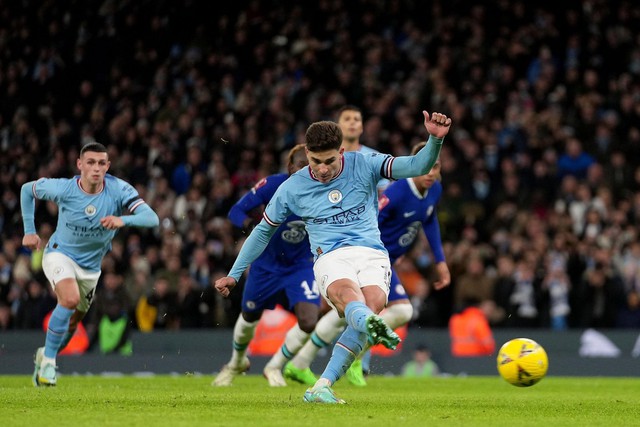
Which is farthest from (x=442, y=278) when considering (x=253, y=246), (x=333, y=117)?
(x=333, y=117)

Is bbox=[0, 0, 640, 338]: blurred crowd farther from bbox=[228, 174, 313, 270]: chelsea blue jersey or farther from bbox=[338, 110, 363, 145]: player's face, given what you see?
bbox=[228, 174, 313, 270]: chelsea blue jersey

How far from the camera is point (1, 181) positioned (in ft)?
70.7

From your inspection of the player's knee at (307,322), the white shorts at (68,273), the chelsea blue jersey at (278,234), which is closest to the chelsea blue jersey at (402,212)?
the chelsea blue jersey at (278,234)

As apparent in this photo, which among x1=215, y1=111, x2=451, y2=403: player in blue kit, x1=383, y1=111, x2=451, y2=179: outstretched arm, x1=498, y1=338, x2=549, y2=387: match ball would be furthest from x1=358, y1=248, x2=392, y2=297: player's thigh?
x1=498, y1=338, x2=549, y2=387: match ball

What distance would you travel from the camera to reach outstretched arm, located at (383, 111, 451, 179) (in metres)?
7.88

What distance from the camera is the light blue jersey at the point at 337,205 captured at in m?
8.61

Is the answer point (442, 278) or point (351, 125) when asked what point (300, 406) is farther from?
point (351, 125)

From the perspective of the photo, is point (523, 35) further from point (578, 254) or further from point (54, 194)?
point (54, 194)

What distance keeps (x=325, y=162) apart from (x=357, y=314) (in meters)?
1.19

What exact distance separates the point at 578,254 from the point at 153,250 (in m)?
6.95

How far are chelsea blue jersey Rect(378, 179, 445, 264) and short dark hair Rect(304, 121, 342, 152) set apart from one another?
3.87m

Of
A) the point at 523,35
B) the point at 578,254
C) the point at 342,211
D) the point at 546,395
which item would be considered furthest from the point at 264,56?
the point at 342,211

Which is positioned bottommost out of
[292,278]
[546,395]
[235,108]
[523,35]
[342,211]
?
[546,395]

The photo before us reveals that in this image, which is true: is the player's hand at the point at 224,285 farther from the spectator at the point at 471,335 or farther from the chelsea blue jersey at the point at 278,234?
the spectator at the point at 471,335
